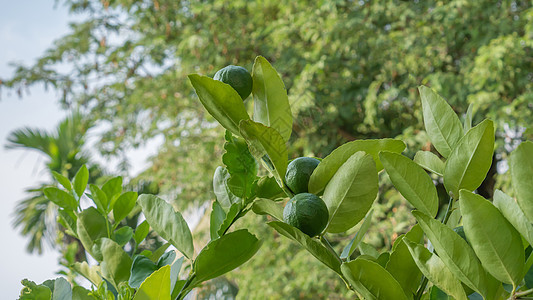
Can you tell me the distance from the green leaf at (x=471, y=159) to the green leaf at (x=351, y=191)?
3 centimetres

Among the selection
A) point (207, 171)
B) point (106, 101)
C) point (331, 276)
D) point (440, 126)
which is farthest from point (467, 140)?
point (106, 101)


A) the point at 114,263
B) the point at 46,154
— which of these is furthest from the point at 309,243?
the point at 46,154

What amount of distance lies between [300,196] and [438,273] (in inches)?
2.3

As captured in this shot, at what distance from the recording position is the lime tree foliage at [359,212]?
0.16m

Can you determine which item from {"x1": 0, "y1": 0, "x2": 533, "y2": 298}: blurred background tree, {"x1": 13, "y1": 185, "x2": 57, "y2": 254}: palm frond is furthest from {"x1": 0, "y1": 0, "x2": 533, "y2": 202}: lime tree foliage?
{"x1": 13, "y1": 185, "x2": 57, "y2": 254}: palm frond

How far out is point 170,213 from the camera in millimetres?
224

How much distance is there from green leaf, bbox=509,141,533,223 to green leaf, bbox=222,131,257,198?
0.33 ft

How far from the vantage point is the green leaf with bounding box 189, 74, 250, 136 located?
18 cm

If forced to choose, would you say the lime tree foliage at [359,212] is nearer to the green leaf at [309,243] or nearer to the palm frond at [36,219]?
the green leaf at [309,243]

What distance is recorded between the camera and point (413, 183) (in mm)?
186

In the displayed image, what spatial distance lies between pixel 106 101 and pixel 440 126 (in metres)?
3.42

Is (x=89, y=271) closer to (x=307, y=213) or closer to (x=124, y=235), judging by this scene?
(x=124, y=235)

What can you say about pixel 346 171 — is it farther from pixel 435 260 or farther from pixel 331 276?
pixel 331 276

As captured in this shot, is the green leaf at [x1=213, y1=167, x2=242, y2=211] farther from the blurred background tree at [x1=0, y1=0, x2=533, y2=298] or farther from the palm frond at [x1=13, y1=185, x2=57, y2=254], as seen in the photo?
the palm frond at [x1=13, y1=185, x2=57, y2=254]
